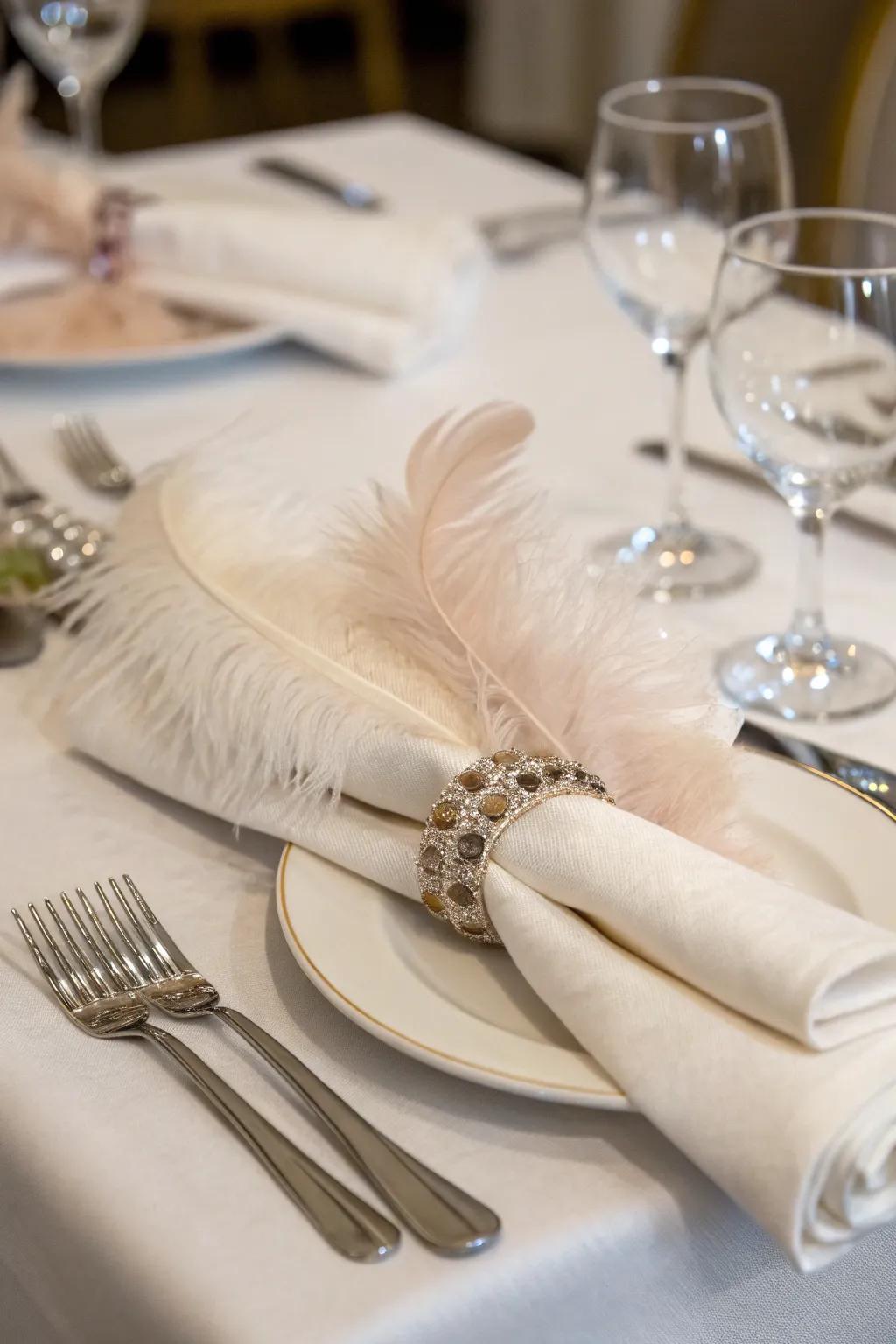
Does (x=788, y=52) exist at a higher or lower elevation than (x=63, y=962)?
higher

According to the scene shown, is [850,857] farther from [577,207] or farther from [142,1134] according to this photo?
[577,207]

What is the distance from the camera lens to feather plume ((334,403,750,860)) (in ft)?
1.89

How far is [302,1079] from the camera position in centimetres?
49

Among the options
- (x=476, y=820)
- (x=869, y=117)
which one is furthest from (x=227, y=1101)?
(x=869, y=117)

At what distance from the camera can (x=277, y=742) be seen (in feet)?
2.00

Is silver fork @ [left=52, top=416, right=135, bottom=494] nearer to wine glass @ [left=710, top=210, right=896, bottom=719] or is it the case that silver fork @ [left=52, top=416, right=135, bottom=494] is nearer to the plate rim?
the plate rim

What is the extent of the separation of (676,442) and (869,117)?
2.86ft

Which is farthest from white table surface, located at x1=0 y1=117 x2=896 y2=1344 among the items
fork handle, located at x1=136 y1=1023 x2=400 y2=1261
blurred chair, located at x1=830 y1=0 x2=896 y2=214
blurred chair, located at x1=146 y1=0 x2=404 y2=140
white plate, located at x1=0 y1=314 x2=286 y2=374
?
blurred chair, located at x1=146 y1=0 x2=404 y2=140

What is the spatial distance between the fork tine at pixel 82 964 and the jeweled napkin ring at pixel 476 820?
0.12 m

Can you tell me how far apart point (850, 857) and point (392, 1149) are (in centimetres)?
21

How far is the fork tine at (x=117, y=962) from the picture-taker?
56cm

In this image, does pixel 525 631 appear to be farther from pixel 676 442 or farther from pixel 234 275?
pixel 234 275

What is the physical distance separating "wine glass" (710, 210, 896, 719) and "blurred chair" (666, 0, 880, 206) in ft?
3.66

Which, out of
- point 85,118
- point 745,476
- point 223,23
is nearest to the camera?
point 745,476
